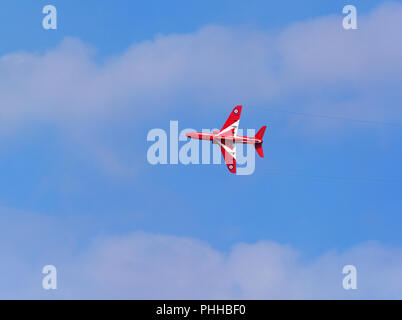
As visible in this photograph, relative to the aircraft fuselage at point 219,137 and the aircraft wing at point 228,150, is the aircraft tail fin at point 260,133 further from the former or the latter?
the aircraft wing at point 228,150

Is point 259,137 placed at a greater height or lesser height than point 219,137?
lesser

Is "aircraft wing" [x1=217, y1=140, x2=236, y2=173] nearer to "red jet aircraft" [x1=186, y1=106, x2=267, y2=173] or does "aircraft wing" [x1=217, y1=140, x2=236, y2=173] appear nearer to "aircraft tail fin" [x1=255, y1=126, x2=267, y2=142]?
"red jet aircraft" [x1=186, y1=106, x2=267, y2=173]

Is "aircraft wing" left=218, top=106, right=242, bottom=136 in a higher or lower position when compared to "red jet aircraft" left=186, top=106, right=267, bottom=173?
higher

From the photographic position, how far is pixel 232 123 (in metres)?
174

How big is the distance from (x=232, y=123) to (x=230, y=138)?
686cm

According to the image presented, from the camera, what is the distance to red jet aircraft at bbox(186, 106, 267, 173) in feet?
536

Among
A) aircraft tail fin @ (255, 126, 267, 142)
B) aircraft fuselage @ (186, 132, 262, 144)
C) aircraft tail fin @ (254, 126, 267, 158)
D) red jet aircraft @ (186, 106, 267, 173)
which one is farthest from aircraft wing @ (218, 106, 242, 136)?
Result: aircraft tail fin @ (254, 126, 267, 158)

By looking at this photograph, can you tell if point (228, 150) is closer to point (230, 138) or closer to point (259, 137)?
point (230, 138)

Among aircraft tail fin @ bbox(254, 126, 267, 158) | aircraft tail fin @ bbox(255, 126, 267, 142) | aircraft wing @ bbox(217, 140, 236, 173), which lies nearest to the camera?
aircraft tail fin @ bbox(254, 126, 267, 158)

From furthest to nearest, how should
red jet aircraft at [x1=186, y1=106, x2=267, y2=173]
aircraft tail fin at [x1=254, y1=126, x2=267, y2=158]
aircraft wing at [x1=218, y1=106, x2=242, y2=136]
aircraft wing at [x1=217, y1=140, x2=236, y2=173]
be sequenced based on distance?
aircraft wing at [x1=218, y1=106, x2=242, y2=136]
aircraft wing at [x1=217, y1=140, x2=236, y2=173]
red jet aircraft at [x1=186, y1=106, x2=267, y2=173]
aircraft tail fin at [x1=254, y1=126, x2=267, y2=158]

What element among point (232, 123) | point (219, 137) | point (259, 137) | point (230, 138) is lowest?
point (259, 137)

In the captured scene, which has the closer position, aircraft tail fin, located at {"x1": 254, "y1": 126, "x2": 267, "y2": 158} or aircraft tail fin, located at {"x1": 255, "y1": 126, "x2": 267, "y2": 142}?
aircraft tail fin, located at {"x1": 254, "y1": 126, "x2": 267, "y2": 158}

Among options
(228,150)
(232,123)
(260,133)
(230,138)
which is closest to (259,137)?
(260,133)
